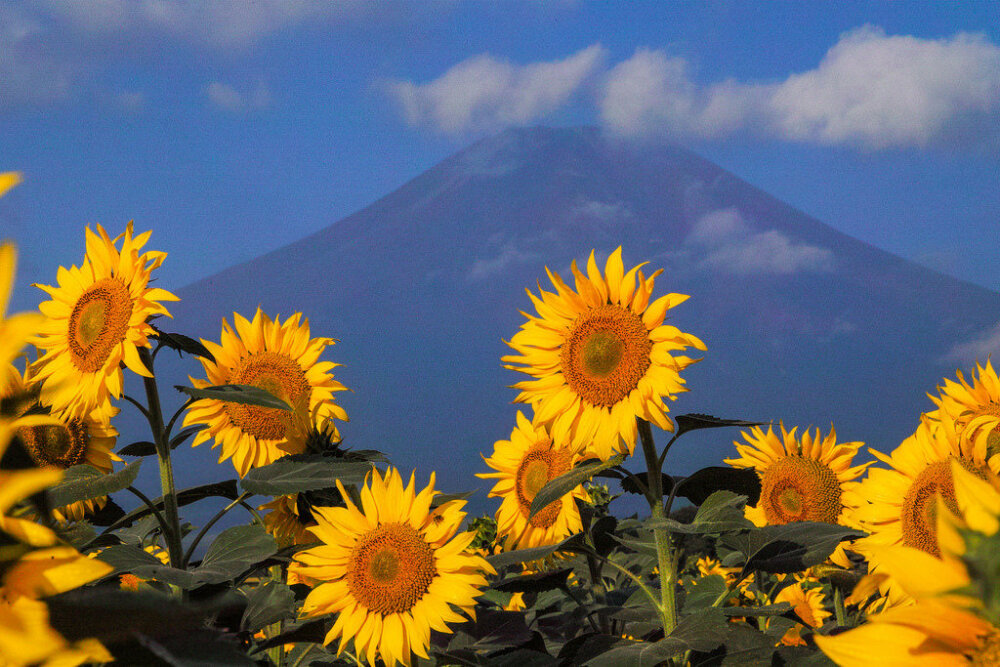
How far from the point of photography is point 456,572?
2.38 metres

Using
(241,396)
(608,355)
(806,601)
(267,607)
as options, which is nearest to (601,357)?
(608,355)

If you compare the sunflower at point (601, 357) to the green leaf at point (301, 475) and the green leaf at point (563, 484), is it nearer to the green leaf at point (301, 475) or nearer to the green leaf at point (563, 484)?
the green leaf at point (563, 484)

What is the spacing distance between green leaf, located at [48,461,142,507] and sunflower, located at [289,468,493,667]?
0.63m

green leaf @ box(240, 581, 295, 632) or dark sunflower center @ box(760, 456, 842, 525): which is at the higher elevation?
green leaf @ box(240, 581, 295, 632)

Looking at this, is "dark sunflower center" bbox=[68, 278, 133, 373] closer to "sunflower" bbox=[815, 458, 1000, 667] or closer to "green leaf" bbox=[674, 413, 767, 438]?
"green leaf" bbox=[674, 413, 767, 438]

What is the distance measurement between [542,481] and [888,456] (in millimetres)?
1845

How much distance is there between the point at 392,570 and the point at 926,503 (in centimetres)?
166

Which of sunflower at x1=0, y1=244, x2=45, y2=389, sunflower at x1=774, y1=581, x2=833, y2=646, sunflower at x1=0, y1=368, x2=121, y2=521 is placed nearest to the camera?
sunflower at x1=0, y1=244, x2=45, y2=389

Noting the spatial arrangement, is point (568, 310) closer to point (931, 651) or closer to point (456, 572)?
point (456, 572)

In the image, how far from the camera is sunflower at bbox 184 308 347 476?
3.39 metres

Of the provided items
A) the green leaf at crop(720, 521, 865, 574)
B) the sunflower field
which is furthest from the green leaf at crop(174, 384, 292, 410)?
the green leaf at crop(720, 521, 865, 574)

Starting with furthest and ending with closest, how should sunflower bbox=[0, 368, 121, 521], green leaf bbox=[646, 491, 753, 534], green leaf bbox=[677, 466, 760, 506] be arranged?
sunflower bbox=[0, 368, 121, 521] < green leaf bbox=[677, 466, 760, 506] < green leaf bbox=[646, 491, 753, 534]

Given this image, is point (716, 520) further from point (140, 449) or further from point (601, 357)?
point (140, 449)

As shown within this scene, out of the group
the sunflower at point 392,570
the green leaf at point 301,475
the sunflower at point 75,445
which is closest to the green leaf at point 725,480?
the sunflower at point 392,570
